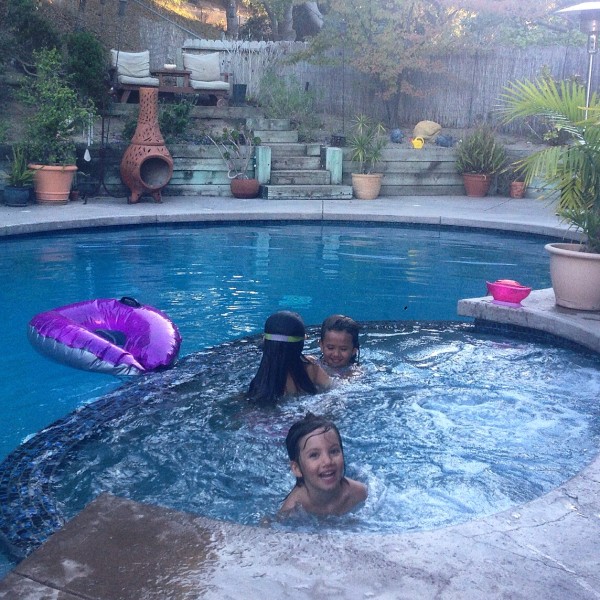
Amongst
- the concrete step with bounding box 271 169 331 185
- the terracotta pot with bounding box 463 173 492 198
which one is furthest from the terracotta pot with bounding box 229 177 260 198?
the terracotta pot with bounding box 463 173 492 198

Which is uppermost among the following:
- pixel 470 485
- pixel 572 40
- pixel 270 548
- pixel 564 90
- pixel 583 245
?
pixel 572 40

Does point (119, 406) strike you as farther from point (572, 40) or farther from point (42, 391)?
point (572, 40)

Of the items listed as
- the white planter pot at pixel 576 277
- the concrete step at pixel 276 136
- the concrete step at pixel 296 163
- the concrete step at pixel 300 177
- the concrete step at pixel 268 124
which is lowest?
the white planter pot at pixel 576 277

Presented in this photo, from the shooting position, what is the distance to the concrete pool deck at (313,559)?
7.85 feet

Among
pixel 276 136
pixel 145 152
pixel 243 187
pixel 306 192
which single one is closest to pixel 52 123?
pixel 145 152

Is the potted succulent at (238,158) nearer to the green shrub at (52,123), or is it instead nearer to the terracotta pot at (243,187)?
the terracotta pot at (243,187)

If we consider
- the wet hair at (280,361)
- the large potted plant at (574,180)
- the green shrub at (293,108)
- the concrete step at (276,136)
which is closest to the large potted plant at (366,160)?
the concrete step at (276,136)

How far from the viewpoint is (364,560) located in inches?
100

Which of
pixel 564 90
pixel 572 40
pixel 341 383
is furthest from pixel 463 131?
pixel 341 383

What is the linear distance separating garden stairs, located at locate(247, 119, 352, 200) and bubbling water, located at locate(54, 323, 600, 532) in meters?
7.41

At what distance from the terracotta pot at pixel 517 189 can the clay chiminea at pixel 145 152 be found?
19.2ft

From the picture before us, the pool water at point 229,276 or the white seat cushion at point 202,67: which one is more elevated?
the white seat cushion at point 202,67

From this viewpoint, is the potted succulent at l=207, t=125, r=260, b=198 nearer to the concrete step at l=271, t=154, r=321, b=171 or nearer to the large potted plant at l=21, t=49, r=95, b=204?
the concrete step at l=271, t=154, r=321, b=171

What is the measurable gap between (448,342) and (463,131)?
10845 mm
